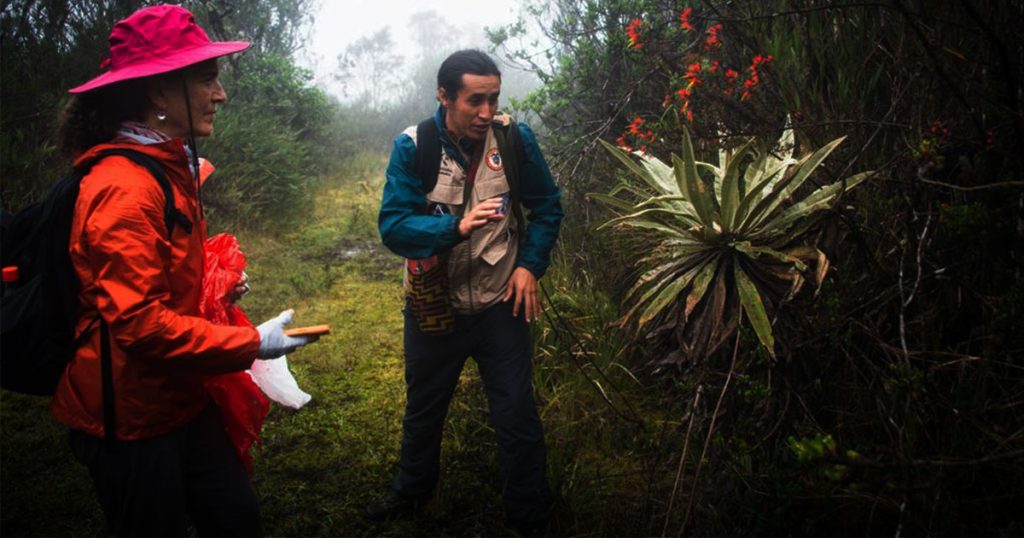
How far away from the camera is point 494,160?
2.77 m

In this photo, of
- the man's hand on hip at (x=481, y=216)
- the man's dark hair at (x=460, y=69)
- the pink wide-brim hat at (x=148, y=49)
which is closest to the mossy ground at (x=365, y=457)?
the man's hand on hip at (x=481, y=216)

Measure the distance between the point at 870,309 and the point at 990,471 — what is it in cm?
75

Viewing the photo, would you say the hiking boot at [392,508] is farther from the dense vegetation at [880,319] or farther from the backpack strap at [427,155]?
the backpack strap at [427,155]

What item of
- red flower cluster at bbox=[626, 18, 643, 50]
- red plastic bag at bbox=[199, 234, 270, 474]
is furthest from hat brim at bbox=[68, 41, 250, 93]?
red flower cluster at bbox=[626, 18, 643, 50]

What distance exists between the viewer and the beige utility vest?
272 cm

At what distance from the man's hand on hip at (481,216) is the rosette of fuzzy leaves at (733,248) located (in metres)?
1.22

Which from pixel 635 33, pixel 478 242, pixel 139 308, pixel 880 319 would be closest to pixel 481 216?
pixel 478 242

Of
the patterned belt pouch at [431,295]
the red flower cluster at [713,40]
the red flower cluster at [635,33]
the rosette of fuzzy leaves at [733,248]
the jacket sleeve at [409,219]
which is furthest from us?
the red flower cluster at [635,33]

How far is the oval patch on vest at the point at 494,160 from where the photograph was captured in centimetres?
276

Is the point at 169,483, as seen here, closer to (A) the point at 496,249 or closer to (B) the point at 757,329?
(A) the point at 496,249

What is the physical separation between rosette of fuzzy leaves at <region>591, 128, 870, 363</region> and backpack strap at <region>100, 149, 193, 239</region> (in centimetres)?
220

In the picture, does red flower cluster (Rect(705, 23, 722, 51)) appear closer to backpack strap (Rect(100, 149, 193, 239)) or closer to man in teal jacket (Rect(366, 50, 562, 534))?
man in teal jacket (Rect(366, 50, 562, 534))

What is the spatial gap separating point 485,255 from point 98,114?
4.73 ft

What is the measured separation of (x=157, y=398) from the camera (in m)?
1.86
